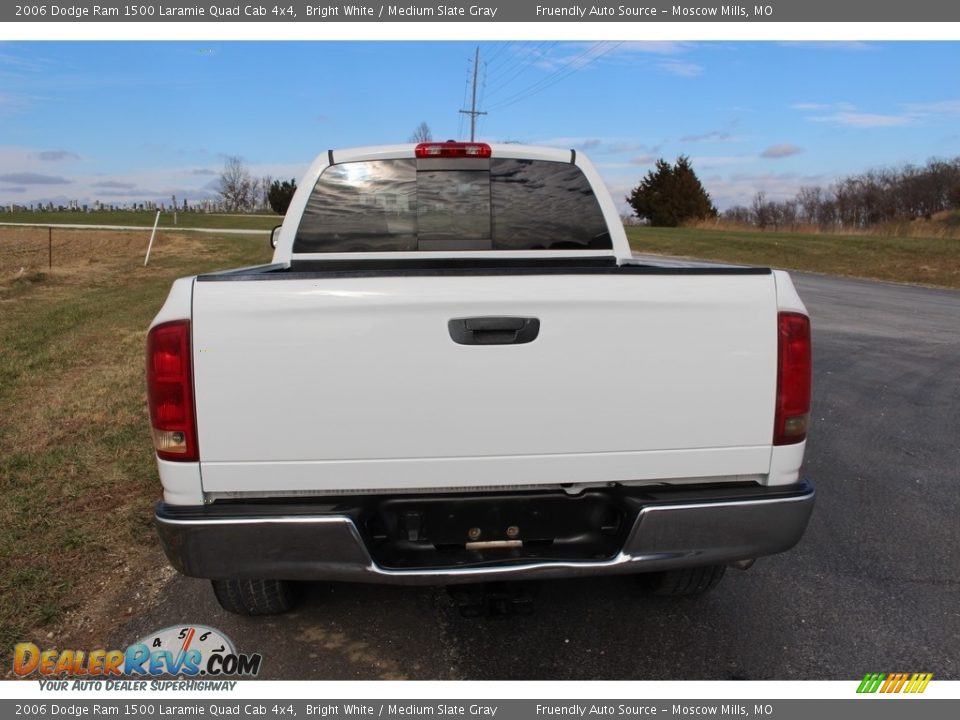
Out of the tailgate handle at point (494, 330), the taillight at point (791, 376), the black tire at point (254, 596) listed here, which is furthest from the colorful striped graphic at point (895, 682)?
the black tire at point (254, 596)

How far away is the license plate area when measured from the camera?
2.63 metres

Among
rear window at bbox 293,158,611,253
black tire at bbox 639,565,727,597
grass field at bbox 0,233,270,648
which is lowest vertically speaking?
grass field at bbox 0,233,270,648

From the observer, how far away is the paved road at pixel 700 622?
286 centimetres

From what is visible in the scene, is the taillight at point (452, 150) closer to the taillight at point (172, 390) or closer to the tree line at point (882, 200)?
the taillight at point (172, 390)

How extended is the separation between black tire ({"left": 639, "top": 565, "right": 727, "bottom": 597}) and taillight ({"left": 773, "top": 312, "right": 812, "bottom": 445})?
84cm

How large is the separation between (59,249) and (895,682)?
30.8 meters

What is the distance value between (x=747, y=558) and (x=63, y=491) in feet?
13.0

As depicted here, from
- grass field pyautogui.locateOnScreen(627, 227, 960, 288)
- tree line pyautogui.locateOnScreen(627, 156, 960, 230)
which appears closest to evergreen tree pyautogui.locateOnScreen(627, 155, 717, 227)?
tree line pyautogui.locateOnScreen(627, 156, 960, 230)

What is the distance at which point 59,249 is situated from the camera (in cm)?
2788

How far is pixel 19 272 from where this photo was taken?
729 inches

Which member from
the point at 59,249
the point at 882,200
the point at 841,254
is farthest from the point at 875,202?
the point at 59,249

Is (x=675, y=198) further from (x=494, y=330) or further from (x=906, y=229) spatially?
(x=494, y=330)

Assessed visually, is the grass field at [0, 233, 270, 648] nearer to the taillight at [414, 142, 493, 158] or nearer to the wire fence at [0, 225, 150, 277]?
the taillight at [414, 142, 493, 158]

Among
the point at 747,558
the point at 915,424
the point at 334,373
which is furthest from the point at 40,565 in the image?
the point at 915,424
